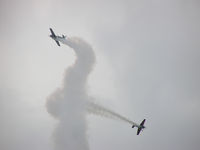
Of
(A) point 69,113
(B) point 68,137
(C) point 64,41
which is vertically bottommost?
(B) point 68,137

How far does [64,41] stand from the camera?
397ft

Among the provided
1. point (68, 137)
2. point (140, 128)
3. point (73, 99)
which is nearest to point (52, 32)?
point (73, 99)

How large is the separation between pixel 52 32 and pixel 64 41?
8.07 meters

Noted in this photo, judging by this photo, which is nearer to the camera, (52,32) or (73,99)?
(52,32)

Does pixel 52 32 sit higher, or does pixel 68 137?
pixel 52 32

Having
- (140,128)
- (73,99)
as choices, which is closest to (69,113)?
(73,99)

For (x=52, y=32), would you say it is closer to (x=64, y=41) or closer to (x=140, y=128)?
(x=64, y=41)

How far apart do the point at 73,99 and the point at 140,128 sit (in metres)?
44.3

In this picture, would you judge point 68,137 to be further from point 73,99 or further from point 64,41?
point 64,41

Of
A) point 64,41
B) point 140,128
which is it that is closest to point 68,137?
point 140,128

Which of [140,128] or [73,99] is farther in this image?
[73,99]

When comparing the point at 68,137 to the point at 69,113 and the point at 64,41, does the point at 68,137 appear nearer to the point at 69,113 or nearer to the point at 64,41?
the point at 69,113

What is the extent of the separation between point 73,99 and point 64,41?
1512 inches

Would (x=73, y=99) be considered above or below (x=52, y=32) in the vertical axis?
below
